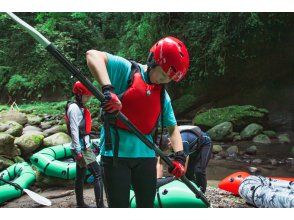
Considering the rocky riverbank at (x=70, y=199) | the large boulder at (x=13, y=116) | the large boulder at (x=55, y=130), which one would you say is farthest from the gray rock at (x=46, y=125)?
the rocky riverbank at (x=70, y=199)

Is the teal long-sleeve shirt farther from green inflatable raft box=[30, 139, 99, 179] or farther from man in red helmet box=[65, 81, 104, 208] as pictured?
green inflatable raft box=[30, 139, 99, 179]

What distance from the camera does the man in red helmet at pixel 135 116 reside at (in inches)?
52.5

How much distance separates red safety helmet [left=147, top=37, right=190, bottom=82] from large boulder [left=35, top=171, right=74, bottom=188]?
6.96 feet

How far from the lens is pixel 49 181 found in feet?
10.5

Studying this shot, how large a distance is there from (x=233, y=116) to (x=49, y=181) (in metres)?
1.83

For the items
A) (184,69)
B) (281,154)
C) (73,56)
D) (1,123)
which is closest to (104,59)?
(184,69)

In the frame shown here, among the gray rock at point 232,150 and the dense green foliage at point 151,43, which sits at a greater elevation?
the dense green foliage at point 151,43

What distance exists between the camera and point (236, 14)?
338cm

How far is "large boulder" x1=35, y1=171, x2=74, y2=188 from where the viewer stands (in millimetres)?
3166

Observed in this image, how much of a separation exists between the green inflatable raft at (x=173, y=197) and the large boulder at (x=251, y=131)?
135 centimetres

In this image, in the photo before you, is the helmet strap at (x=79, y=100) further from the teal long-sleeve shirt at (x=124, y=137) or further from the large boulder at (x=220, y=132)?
the large boulder at (x=220, y=132)

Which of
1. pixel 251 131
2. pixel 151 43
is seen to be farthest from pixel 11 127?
pixel 251 131

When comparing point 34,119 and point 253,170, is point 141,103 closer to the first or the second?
point 34,119

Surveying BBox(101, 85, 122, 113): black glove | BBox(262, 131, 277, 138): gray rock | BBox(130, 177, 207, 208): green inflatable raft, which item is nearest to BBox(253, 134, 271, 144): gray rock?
BBox(262, 131, 277, 138): gray rock
